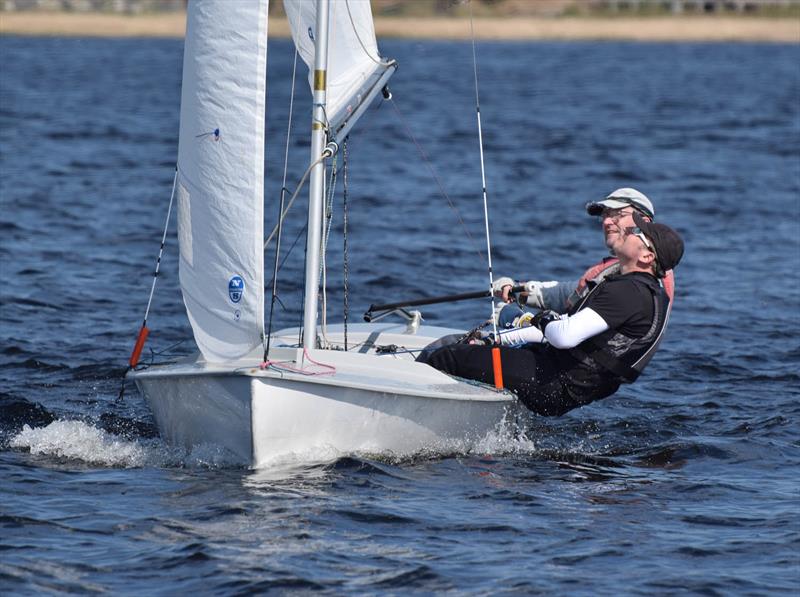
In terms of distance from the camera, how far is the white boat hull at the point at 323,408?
7.16m

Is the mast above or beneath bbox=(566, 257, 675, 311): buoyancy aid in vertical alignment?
above

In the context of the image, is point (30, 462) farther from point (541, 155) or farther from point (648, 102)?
point (648, 102)

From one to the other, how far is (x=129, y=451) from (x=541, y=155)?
58.5 feet

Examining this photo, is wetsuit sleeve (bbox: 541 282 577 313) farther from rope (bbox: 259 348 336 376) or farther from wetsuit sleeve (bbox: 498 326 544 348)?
rope (bbox: 259 348 336 376)

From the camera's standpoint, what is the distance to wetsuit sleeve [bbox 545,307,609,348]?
25.2 ft

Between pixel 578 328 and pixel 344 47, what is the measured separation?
104 inches

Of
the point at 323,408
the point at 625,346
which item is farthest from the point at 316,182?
the point at 625,346

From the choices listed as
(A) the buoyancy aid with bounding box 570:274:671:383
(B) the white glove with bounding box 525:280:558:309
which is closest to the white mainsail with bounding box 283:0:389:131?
(B) the white glove with bounding box 525:280:558:309

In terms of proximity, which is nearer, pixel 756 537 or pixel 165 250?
pixel 756 537

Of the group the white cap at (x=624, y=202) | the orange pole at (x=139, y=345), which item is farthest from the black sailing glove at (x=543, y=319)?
the orange pole at (x=139, y=345)

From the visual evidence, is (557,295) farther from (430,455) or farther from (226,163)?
(226,163)

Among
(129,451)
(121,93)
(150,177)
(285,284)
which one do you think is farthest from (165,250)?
(121,93)

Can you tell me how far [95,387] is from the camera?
992cm

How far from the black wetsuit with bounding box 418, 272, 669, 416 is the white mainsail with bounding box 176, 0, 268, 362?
139 cm
